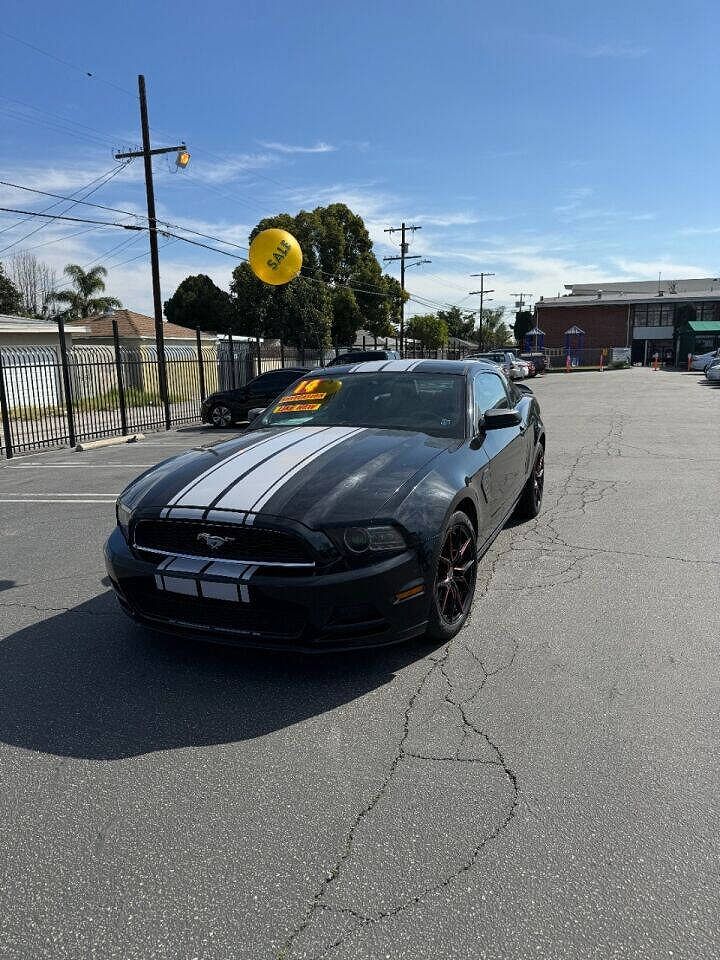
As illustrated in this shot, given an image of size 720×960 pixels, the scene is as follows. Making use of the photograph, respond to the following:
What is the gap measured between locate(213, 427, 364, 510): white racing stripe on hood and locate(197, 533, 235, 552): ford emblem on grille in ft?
0.47

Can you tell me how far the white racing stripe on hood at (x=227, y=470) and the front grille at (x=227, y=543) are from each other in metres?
0.12

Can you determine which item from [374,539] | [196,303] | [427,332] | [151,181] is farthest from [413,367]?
[196,303]

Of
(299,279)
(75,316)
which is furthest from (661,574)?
(75,316)

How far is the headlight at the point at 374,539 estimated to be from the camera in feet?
9.82

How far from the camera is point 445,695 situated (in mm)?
3104

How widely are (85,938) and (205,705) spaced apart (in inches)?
47.1

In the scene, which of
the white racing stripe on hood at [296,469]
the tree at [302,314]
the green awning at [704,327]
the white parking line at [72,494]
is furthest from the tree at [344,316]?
the white racing stripe on hood at [296,469]

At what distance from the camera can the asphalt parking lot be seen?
1874mm

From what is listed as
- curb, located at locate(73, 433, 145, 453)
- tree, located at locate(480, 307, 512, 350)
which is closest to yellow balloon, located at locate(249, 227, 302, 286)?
curb, located at locate(73, 433, 145, 453)

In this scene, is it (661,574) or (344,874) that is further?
(661,574)

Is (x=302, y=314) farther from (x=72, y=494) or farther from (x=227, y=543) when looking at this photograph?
(x=227, y=543)

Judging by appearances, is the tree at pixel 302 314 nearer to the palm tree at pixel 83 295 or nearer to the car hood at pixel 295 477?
the palm tree at pixel 83 295

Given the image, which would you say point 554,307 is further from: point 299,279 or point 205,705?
point 205,705

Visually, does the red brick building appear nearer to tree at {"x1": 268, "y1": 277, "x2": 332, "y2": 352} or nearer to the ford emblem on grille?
tree at {"x1": 268, "y1": 277, "x2": 332, "y2": 352}
